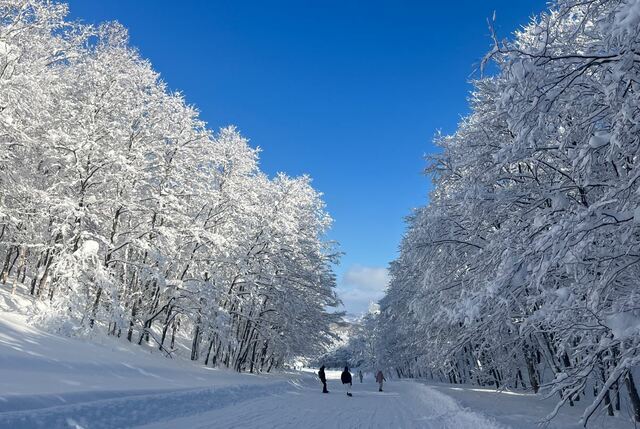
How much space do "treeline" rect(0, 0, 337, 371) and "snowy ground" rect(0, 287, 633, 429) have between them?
8.30 ft

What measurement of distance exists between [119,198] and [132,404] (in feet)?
39.6

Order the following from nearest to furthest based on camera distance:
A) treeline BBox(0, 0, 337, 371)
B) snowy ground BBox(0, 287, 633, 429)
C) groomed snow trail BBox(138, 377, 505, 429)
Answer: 1. snowy ground BBox(0, 287, 633, 429)
2. groomed snow trail BBox(138, 377, 505, 429)
3. treeline BBox(0, 0, 337, 371)

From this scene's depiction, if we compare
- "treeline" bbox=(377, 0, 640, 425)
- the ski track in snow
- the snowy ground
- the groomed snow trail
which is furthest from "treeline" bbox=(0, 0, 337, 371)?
"treeline" bbox=(377, 0, 640, 425)

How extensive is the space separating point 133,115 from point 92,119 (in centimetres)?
192

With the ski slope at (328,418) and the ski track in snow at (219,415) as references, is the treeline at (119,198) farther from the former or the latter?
the ski slope at (328,418)

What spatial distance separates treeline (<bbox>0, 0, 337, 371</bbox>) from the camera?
1602 centimetres

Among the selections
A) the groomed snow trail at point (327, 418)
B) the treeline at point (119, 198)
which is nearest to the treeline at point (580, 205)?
the groomed snow trail at point (327, 418)

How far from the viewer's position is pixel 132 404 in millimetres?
8297

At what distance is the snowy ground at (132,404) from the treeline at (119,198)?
2.53m

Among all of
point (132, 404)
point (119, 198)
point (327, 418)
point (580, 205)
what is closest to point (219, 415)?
point (132, 404)

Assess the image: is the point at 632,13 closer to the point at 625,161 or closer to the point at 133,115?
the point at 625,161

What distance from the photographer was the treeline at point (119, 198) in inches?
631

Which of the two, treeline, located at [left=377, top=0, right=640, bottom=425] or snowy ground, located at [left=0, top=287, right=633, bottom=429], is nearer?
treeline, located at [left=377, top=0, right=640, bottom=425]

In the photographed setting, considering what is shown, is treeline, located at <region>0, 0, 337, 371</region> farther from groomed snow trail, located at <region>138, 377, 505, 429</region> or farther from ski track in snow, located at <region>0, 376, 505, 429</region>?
groomed snow trail, located at <region>138, 377, 505, 429</region>
